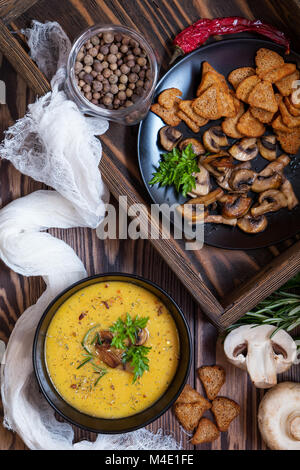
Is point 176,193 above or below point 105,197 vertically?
below

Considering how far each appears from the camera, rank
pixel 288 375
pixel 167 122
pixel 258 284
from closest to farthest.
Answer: pixel 258 284
pixel 167 122
pixel 288 375

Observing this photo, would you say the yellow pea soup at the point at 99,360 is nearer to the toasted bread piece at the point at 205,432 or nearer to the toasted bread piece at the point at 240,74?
the toasted bread piece at the point at 205,432

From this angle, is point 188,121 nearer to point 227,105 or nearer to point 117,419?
point 227,105

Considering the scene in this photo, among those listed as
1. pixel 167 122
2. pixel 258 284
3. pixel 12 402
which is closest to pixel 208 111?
pixel 167 122

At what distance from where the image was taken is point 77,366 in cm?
169

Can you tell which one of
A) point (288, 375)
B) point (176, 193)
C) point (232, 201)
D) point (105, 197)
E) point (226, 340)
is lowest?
point (288, 375)

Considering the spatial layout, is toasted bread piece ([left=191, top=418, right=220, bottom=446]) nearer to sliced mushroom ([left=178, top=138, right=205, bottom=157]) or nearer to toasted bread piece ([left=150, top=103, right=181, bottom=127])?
sliced mushroom ([left=178, top=138, right=205, bottom=157])

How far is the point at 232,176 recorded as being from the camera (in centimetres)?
174

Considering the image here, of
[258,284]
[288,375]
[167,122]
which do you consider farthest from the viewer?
[288,375]

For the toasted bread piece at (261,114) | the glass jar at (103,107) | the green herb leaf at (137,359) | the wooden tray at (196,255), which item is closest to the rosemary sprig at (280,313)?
the wooden tray at (196,255)

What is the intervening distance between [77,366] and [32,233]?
504mm

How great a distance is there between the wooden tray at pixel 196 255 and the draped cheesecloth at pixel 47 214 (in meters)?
0.08
